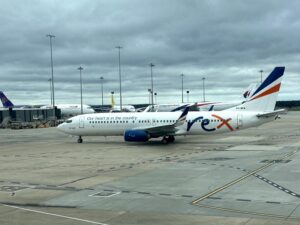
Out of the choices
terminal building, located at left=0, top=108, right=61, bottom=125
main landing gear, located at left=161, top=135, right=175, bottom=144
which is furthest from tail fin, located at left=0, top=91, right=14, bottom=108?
main landing gear, located at left=161, top=135, right=175, bottom=144

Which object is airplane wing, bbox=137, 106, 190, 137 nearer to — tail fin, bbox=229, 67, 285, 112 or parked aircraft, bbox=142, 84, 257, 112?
tail fin, bbox=229, 67, 285, 112

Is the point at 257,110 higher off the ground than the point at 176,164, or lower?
higher

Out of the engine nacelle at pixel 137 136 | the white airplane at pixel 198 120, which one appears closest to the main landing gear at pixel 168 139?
the white airplane at pixel 198 120

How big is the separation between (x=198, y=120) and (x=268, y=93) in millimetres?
7443

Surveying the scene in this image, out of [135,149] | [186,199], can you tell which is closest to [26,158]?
[135,149]

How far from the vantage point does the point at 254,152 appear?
109ft

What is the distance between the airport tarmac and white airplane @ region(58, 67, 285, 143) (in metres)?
9.93

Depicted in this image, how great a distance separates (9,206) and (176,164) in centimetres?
1309

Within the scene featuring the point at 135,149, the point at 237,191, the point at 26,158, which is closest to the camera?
the point at 237,191

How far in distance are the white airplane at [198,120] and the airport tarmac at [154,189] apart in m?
9.93

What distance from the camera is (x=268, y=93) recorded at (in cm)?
4241

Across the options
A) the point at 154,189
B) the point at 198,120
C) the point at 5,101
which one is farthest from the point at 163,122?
the point at 5,101

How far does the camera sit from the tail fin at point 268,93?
4203cm

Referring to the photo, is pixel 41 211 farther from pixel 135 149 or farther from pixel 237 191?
pixel 135 149
